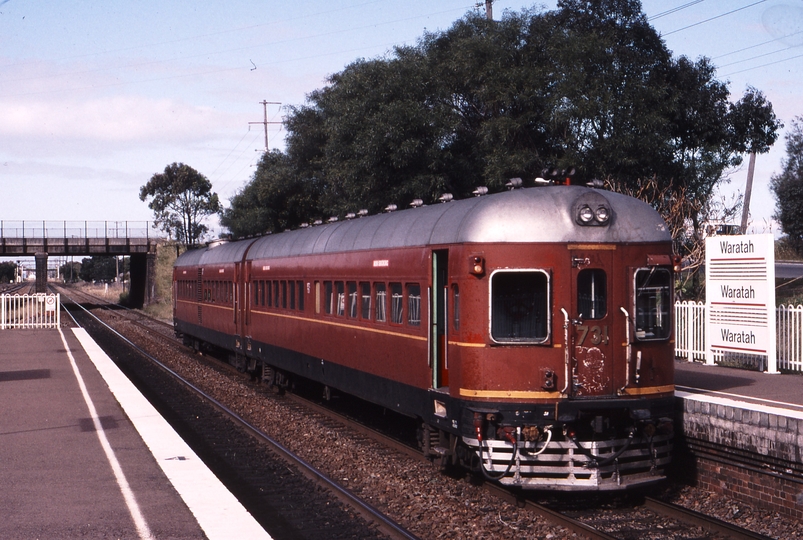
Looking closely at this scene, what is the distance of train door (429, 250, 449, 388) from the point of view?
404 inches

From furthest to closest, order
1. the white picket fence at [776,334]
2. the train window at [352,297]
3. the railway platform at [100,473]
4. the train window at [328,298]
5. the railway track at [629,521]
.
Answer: the white picket fence at [776,334] < the train window at [328,298] < the train window at [352,297] < the railway track at [629,521] < the railway platform at [100,473]

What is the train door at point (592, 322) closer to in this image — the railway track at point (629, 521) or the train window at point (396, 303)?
the railway track at point (629, 521)

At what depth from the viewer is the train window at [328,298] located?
1407 cm

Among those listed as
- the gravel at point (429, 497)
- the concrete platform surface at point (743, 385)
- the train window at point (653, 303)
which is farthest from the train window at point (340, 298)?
Result: the train window at point (653, 303)

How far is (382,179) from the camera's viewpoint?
2659 cm

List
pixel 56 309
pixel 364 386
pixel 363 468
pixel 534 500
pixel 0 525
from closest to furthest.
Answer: pixel 0 525 → pixel 534 500 → pixel 363 468 → pixel 364 386 → pixel 56 309

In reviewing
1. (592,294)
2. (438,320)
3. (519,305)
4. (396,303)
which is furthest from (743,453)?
(396,303)

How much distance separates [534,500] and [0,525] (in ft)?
17.2

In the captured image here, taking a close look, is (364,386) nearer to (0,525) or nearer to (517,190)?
(517,190)

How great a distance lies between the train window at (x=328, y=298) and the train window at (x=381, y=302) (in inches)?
78.2

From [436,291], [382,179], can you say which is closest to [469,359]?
[436,291]

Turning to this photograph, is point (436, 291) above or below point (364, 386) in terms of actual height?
above

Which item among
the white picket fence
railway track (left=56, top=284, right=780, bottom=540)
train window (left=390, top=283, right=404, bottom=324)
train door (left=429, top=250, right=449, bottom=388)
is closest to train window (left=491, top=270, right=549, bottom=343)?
train door (left=429, top=250, right=449, bottom=388)

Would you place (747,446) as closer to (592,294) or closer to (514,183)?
(592,294)
